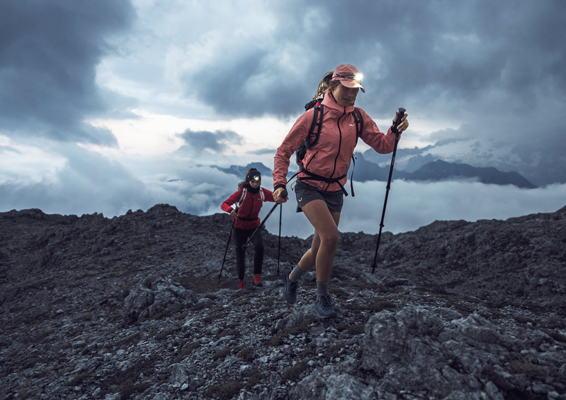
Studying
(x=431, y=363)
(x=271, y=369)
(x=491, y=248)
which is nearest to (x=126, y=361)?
(x=271, y=369)

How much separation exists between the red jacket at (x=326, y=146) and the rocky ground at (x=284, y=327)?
2.71m

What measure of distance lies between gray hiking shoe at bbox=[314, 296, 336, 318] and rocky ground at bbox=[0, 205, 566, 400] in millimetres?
193

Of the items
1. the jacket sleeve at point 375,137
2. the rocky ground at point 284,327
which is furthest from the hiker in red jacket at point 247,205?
the jacket sleeve at point 375,137

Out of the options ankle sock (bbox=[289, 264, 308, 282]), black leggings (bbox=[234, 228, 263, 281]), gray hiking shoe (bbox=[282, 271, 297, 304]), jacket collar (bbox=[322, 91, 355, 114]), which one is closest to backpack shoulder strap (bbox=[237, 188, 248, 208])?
black leggings (bbox=[234, 228, 263, 281])

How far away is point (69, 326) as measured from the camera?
40.0 feet

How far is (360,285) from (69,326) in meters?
12.3

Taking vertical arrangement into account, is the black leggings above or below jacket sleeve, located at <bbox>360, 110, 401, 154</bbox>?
below

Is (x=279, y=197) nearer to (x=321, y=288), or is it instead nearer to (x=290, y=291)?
(x=321, y=288)

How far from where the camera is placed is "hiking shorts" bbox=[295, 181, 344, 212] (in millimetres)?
5594

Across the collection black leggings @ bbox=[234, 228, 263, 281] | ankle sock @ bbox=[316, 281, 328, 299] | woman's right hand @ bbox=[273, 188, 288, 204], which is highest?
woman's right hand @ bbox=[273, 188, 288, 204]

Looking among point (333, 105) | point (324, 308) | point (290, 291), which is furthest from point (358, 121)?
point (290, 291)

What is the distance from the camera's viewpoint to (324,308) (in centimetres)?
608

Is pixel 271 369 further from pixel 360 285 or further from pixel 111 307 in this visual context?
pixel 111 307

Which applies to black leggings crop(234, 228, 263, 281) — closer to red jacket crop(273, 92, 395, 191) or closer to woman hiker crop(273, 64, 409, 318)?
woman hiker crop(273, 64, 409, 318)
